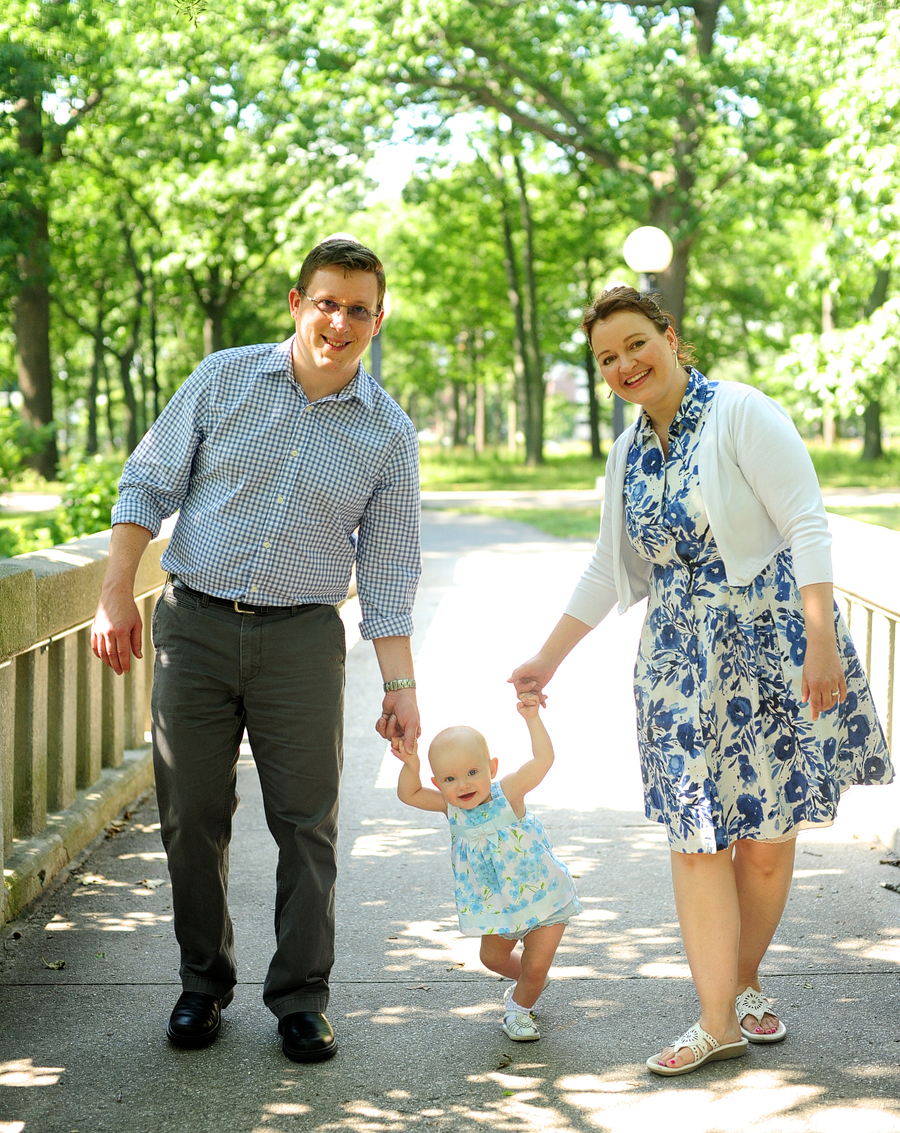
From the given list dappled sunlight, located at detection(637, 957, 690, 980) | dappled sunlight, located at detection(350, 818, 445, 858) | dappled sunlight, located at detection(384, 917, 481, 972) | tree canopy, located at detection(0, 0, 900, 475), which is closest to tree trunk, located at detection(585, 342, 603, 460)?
tree canopy, located at detection(0, 0, 900, 475)

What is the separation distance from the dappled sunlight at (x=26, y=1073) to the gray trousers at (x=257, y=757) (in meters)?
0.40

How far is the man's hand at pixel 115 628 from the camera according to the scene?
10.3 ft

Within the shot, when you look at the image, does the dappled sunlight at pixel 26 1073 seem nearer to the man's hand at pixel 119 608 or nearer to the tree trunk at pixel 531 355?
the man's hand at pixel 119 608

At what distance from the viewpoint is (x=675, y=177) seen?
775 inches

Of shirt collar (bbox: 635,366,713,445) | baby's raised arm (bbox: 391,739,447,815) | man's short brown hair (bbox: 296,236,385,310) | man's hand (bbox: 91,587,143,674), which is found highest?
man's short brown hair (bbox: 296,236,385,310)

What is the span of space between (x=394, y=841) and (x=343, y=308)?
269 centimetres

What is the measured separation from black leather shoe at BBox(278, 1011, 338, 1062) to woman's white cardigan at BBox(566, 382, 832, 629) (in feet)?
5.17

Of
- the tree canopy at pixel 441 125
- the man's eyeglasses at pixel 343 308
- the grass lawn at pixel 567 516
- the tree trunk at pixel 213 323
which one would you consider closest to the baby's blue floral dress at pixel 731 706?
the man's eyeglasses at pixel 343 308

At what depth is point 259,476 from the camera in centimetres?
326

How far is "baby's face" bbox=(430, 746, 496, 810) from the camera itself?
3.26 meters

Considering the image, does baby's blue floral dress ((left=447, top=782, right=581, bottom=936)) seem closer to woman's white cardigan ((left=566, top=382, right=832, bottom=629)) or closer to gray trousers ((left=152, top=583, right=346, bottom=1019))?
gray trousers ((left=152, top=583, right=346, bottom=1019))

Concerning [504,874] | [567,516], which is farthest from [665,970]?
[567,516]

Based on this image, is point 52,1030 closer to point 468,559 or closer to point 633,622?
point 633,622

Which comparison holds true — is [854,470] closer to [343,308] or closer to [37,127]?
[37,127]
